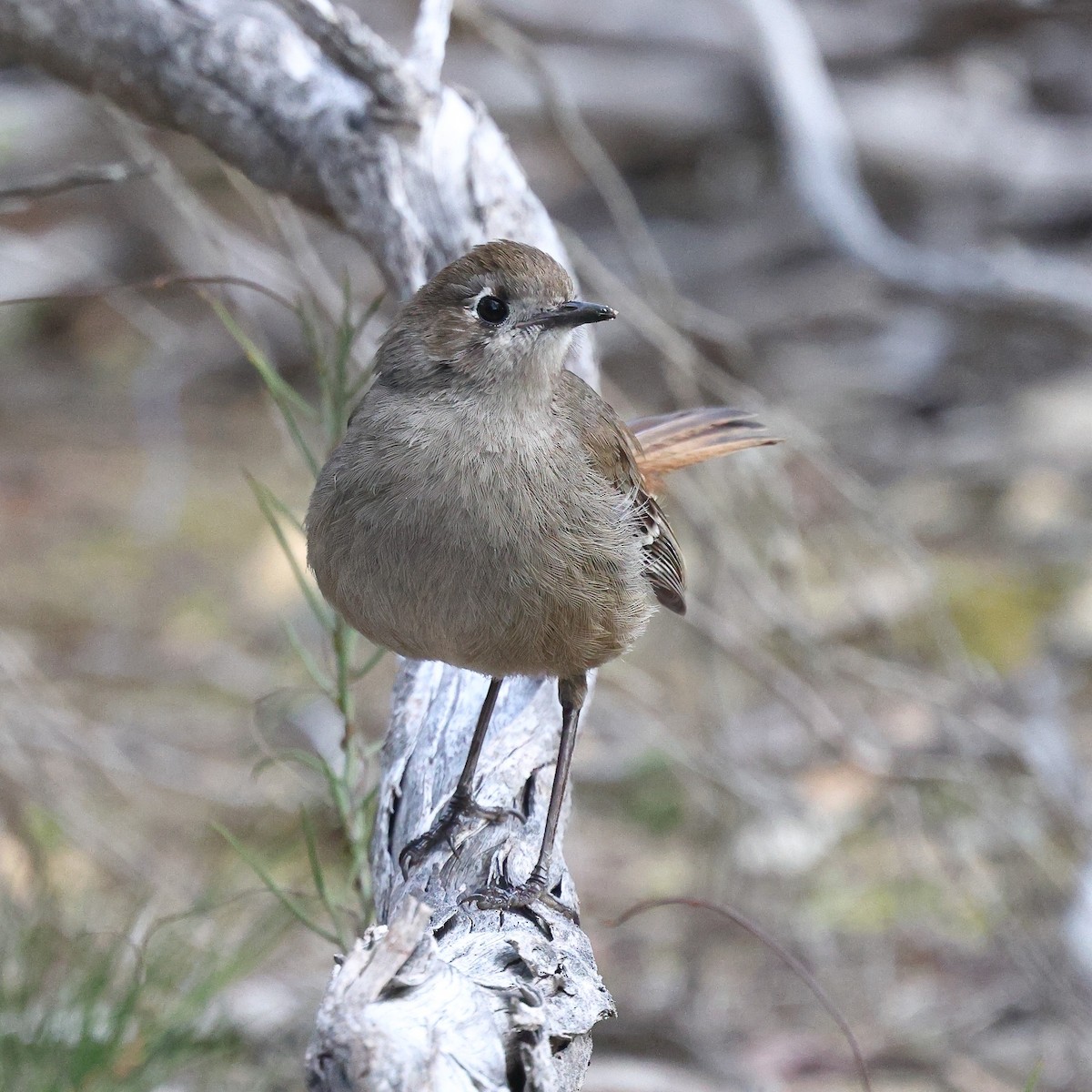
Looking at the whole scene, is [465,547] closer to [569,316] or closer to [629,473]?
[569,316]

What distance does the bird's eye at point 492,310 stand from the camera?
3.10 meters

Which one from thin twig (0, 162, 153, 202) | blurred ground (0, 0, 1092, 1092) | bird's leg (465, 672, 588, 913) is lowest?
blurred ground (0, 0, 1092, 1092)

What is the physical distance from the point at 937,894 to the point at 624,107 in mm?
5028

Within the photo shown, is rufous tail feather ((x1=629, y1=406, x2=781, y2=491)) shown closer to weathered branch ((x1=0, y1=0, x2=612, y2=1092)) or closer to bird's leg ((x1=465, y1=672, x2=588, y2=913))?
weathered branch ((x1=0, y1=0, x2=612, y2=1092))

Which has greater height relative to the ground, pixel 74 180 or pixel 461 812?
pixel 74 180

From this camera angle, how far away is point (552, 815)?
309 cm

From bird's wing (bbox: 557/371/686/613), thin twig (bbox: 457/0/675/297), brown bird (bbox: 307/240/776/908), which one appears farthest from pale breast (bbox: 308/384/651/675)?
thin twig (bbox: 457/0/675/297)

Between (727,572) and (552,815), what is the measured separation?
7.61 ft

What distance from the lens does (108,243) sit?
A: 911 cm

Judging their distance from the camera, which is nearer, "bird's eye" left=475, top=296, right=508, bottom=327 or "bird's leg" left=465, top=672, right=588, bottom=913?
"bird's leg" left=465, top=672, right=588, bottom=913

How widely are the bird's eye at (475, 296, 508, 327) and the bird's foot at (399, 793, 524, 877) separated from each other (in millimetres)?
1074

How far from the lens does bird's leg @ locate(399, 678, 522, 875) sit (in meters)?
3.01

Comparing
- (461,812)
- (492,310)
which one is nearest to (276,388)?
(492,310)

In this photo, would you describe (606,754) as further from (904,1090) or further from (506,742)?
(506,742)
